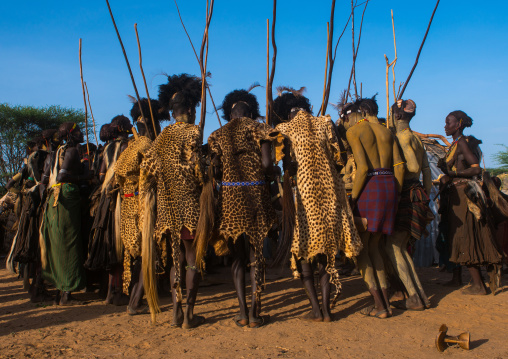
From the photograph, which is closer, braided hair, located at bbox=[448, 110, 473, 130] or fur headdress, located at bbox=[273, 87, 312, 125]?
fur headdress, located at bbox=[273, 87, 312, 125]

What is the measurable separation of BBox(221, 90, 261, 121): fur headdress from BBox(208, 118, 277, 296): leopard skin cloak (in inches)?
40.5

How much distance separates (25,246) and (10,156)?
1469cm

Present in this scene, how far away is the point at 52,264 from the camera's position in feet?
16.7

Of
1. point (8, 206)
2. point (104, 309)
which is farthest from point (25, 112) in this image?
point (104, 309)

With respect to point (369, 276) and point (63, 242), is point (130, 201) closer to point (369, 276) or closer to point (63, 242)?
point (63, 242)

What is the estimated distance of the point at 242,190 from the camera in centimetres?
394

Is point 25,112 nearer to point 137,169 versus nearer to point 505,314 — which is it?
point 137,169

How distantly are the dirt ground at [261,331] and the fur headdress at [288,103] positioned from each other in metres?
2.08

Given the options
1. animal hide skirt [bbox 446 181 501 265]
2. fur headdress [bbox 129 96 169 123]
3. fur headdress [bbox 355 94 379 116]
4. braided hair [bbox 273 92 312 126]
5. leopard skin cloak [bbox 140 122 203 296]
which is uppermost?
fur headdress [bbox 129 96 169 123]

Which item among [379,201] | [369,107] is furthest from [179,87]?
[379,201]

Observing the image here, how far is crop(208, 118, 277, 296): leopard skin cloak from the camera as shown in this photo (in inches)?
154

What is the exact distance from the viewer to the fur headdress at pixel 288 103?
15.9 feet

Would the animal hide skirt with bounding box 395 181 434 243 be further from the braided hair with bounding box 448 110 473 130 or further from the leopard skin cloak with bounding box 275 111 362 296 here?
the braided hair with bounding box 448 110 473 130

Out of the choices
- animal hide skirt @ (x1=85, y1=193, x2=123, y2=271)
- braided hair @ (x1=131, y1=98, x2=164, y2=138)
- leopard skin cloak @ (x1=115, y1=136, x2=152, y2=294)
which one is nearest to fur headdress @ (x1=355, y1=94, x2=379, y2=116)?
leopard skin cloak @ (x1=115, y1=136, x2=152, y2=294)
